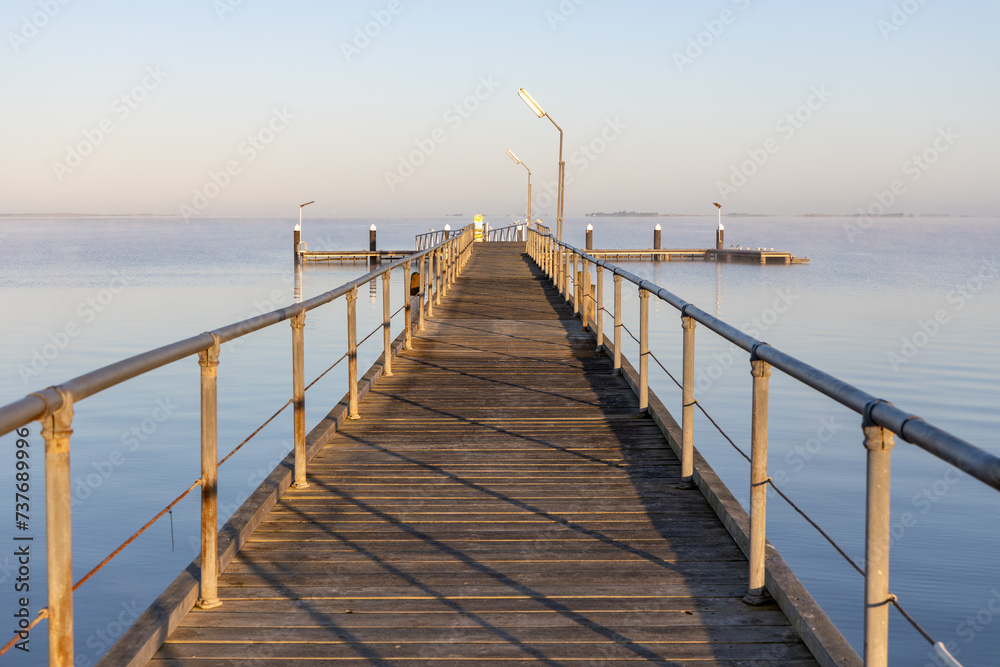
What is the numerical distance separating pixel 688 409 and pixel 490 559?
1.51m

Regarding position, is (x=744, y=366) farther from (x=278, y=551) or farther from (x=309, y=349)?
Answer: (x=278, y=551)

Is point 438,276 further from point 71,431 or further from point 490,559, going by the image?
point 71,431

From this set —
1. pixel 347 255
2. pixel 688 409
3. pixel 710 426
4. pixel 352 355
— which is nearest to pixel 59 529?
pixel 688 409

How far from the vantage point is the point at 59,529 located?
2.24 m

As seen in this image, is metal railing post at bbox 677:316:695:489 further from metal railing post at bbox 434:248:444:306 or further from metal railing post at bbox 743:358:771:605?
metal railing post at bbox 434:248:444:306

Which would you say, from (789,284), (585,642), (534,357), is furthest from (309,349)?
(789,284)

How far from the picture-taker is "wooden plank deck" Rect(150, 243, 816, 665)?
124 inches

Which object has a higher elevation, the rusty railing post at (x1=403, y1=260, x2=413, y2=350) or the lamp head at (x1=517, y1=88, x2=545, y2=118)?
the lamp head at (x1=517, y1=88, x2=545, y2=118)

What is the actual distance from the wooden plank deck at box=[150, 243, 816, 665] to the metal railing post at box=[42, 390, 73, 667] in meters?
0.81

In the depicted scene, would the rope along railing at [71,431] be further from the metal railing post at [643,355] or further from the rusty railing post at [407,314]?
the rusty railing post at [407,314]

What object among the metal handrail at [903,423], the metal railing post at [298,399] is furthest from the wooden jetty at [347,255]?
the metal handrail at [903,423]

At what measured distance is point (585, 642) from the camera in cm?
317

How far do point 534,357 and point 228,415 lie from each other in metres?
8.93

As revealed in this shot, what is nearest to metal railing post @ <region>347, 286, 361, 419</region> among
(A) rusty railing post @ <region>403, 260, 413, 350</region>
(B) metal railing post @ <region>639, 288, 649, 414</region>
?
(B) metal railing post @ <region>639, 288, 649, 414</region>
